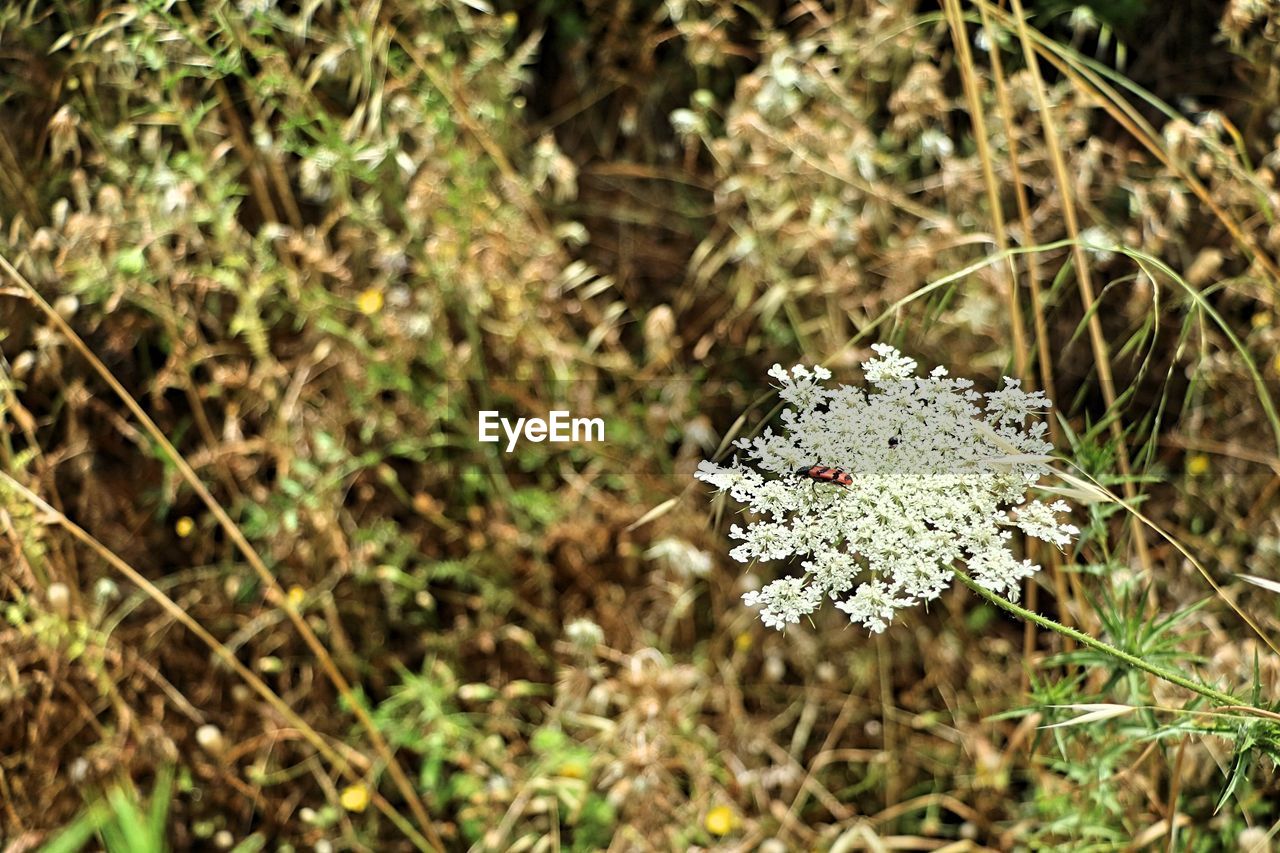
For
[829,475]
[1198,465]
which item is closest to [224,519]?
[829,475]

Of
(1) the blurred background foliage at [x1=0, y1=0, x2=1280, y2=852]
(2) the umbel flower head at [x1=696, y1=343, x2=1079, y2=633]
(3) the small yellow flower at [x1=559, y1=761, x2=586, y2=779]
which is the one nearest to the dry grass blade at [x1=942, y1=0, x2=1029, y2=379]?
(1) the blurred background foliage at [x1=0, y1=0, x2=1280, y2=852]

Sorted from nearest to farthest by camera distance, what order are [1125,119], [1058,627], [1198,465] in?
[1058,627], [1125,119], [1198,465]

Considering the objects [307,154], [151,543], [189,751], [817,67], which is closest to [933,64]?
[817,67]

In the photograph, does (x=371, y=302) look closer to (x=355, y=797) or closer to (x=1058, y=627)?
→ (x=355, y=797)

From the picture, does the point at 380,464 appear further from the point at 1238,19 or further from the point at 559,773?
the point at 1238,19

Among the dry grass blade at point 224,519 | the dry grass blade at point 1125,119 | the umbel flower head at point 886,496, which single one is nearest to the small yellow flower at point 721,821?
the dry grass blade at point 224,519

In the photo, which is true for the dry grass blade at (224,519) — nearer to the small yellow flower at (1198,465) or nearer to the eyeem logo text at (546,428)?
the eyeem logo text at (546,428)
